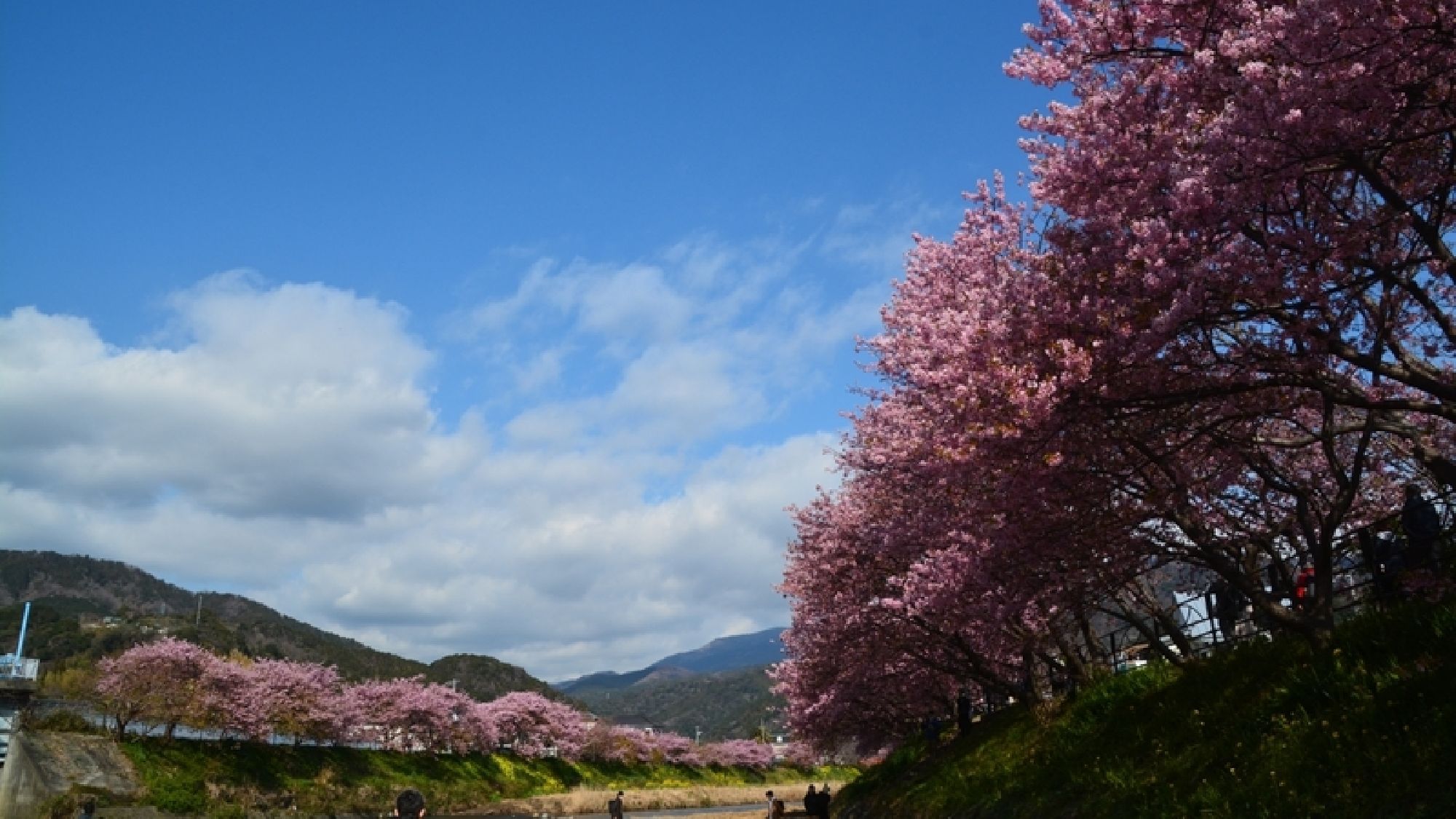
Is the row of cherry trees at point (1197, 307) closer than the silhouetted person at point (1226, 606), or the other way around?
the row of cherry trees at point (1197, 307)

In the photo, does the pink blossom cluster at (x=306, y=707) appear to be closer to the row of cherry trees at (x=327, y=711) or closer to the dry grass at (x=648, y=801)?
the row of cherry trees at (x=327, y=711)

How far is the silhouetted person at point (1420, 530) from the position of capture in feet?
38.7

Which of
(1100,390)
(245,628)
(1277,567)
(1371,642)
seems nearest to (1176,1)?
(1100,390)

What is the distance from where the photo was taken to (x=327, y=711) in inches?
2411

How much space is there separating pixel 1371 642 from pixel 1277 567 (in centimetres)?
478

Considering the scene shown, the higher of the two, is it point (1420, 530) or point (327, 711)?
point (327, 711)

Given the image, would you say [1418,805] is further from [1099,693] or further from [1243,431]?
[1099,693]

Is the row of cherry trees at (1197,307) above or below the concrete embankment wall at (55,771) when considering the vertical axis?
above

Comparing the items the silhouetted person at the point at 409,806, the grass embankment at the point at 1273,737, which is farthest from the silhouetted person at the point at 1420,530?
the silhouetted person at the point at 409,806

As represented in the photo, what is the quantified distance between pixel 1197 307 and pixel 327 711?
207 feet

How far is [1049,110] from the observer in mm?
12477

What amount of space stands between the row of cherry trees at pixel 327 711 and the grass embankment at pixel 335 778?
1465mm

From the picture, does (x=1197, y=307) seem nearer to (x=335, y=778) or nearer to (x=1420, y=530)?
(x=1420, y=530)

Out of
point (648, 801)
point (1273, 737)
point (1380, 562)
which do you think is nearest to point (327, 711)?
point (648, 801)
